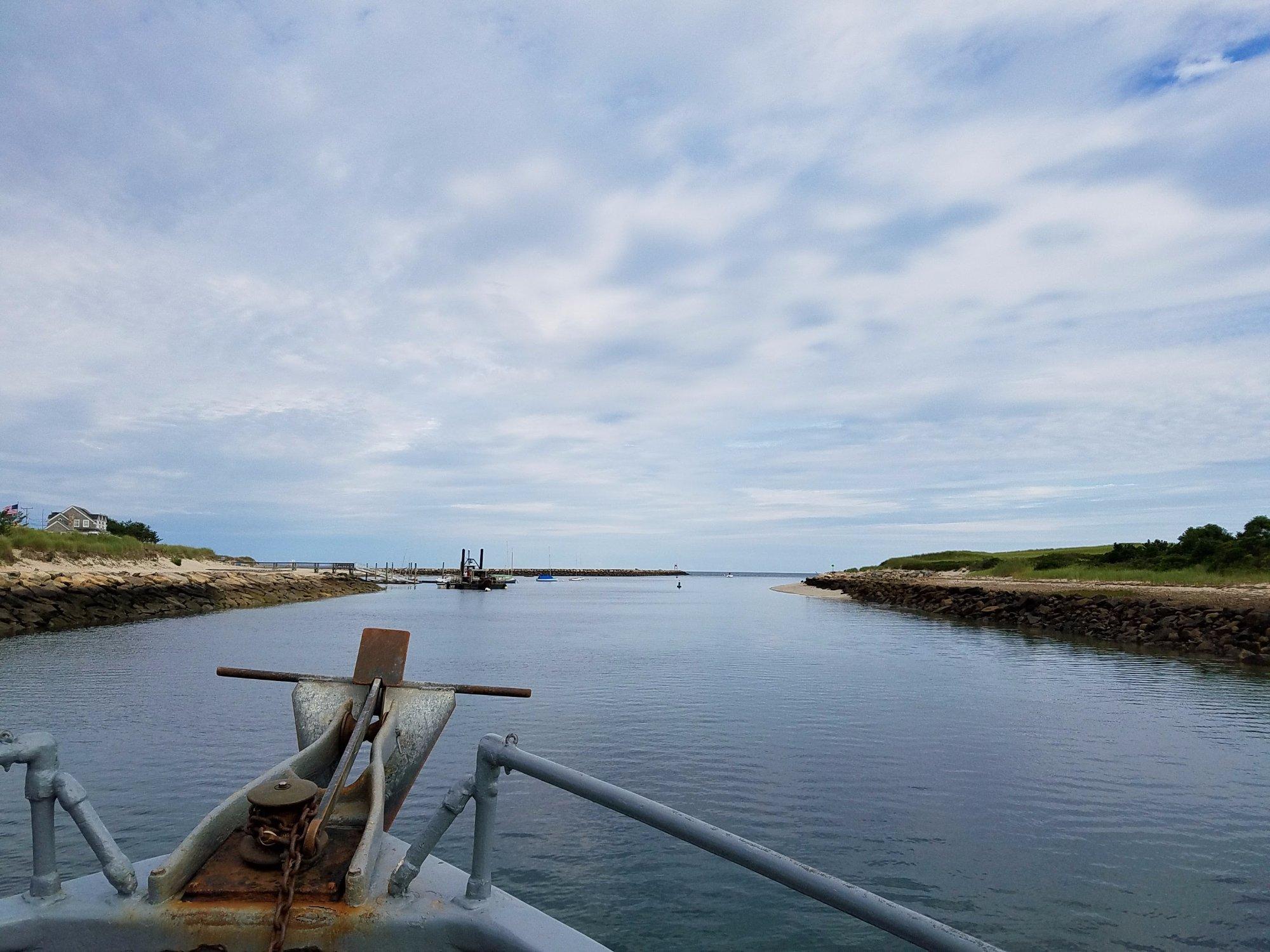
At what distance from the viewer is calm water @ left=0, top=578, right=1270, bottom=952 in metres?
7.79

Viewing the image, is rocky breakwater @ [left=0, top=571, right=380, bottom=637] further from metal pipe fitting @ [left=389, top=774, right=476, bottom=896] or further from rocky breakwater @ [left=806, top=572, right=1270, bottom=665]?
rocky breakwater @ [left=806, top=572, right=1270, bottom=665]

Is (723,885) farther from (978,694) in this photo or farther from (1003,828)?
(978,694)

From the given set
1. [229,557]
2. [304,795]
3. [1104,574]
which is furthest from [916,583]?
[229,557]

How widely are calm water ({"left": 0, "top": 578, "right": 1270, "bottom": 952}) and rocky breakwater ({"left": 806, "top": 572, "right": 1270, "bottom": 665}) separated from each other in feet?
11.0

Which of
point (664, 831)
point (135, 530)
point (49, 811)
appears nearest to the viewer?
point (664, 831)

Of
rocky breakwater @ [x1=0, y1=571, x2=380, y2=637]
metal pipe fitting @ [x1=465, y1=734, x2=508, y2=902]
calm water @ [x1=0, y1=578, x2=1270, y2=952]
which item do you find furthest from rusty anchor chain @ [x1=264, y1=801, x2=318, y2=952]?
rocky breakwater @ [x1=0, y1=571, x2=380, y2=637]

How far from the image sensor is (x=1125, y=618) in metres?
34.2

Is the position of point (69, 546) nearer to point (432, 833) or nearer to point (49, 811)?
point (49, 811)

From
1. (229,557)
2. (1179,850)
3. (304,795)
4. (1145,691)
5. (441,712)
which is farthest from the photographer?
(229,557)

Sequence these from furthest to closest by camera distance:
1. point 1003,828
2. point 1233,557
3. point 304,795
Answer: point 1233,557
point 1003,828
point 304,795

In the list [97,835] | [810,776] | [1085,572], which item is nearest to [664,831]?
[97,835]

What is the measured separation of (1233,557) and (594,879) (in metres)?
47.1

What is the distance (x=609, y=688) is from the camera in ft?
70.5

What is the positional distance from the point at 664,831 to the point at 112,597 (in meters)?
47.9
